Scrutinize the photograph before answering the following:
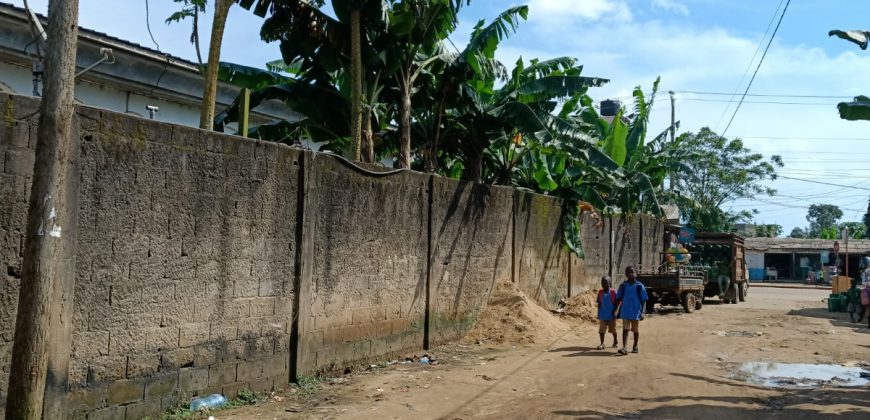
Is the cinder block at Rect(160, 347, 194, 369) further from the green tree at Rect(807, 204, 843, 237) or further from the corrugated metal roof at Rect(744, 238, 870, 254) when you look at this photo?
the green tree at Rect(807, 204, 843, 237)

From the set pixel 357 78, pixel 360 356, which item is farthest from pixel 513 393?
pixel 357 78

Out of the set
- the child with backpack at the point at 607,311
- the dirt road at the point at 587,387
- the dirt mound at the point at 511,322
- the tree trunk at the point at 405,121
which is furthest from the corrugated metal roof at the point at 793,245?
the tree trunk at the point at 405,121

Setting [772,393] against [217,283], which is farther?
[772,393]

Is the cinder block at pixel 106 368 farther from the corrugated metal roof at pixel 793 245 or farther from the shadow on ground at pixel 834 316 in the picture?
the corrugated metal roof at pixel 793 245

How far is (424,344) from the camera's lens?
471 inches

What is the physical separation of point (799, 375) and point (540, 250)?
679 centimetres

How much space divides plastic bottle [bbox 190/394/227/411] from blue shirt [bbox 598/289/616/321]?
7599 millimetres

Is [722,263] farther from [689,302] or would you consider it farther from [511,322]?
[511,322]

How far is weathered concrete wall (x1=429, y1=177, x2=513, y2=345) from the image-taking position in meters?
12.3

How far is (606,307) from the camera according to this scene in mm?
13109

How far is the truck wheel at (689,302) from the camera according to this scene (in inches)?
798

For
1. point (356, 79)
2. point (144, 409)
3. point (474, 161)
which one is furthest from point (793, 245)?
point (144, 409)

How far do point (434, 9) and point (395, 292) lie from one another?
4939 millimetres

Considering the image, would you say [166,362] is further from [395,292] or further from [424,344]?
[424,344]
